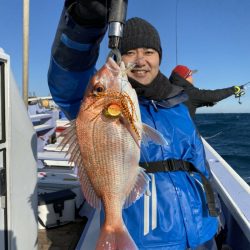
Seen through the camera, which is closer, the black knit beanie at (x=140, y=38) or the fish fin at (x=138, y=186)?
the fish fin at (x=138, y=186)

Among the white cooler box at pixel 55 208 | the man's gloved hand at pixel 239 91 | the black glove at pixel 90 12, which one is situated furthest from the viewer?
the man's gloved hand at pixel 239 91

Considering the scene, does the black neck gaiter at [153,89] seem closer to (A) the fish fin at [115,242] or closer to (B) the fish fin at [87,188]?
(B) the fish fin at [87,188]

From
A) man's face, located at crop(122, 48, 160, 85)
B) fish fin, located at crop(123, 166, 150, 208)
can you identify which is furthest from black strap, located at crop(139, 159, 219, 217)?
man's face, located at crop(122, 48, 160, 85)

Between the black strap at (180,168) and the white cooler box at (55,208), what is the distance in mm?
1952

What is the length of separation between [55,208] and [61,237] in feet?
1.07

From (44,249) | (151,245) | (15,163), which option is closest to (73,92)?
(15,163)

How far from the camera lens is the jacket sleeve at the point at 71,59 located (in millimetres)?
1514

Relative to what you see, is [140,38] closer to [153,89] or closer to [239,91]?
[153,89]

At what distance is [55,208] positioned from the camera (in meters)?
3.52

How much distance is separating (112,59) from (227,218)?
7.30 ft

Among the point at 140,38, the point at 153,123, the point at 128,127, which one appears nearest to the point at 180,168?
the point at 153,123

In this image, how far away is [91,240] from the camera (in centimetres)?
273

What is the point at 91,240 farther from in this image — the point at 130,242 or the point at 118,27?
the point at 118,27

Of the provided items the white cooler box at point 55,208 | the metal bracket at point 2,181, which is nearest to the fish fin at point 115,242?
the metal bracket at point 2,181
